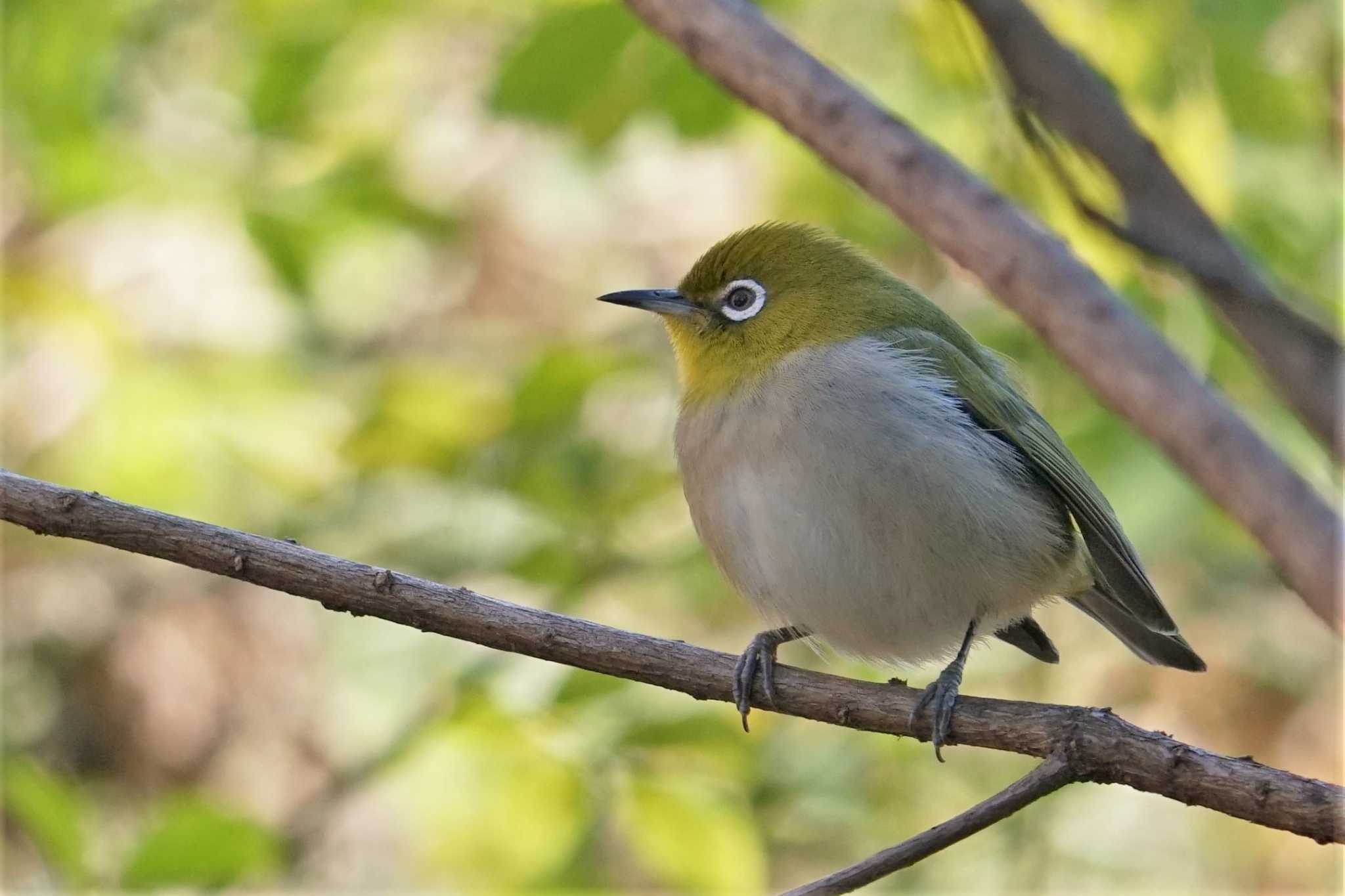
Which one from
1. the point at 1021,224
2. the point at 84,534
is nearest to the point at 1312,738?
the point at 1021,224

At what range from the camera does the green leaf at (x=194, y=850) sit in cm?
398

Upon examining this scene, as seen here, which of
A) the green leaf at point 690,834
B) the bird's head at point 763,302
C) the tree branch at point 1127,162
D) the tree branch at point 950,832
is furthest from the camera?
the green leaf at point 690,834

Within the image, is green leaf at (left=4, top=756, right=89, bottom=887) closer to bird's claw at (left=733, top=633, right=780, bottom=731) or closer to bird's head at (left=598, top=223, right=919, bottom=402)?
bird's claw at (left=733, top=633, right=780, bottom=731)

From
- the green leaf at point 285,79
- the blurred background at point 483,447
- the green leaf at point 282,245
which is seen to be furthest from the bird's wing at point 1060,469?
the green leaf at point 285,79

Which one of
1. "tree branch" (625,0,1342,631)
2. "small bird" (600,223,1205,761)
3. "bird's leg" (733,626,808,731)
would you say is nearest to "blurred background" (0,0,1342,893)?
"small bird" (600,223,1205,761)

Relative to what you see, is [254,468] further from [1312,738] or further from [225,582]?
[1312,738]

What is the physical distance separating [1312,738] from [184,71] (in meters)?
7.05

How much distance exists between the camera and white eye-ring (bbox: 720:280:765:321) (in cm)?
445

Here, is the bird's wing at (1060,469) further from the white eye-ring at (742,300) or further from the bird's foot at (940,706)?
the bird's foot at (940,706)

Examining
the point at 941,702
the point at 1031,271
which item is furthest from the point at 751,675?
the point at 1031,271

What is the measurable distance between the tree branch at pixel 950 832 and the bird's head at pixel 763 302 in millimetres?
1766

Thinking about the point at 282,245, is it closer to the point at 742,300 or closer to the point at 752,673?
the point at 742,300

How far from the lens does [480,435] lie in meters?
5.17

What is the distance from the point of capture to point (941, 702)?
10.5 feet
